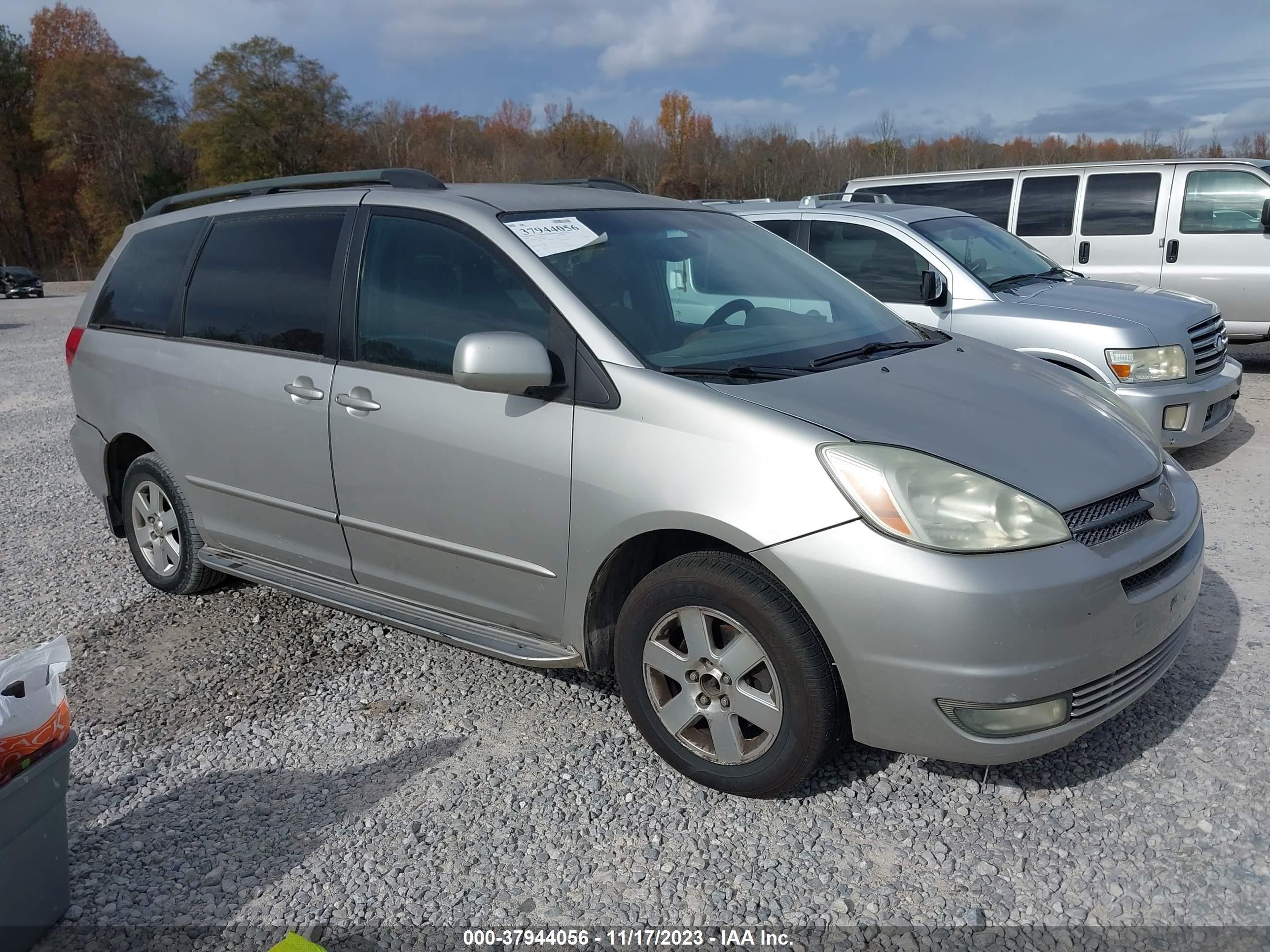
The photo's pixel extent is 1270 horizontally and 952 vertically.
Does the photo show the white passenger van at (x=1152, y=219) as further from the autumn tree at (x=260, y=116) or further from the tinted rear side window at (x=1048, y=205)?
the autumn tree at (x=260, y=116)

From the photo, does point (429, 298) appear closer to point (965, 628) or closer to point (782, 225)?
point (965, 628)

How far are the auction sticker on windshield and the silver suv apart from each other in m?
3.02

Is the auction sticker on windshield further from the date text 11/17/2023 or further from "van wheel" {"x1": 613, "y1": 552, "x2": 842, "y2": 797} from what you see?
the date text 11/17/2023

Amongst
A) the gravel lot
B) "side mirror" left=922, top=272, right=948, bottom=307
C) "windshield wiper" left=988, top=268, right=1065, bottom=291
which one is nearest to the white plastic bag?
the gravel lot

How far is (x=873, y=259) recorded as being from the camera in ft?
23.8

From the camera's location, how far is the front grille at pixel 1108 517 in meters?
2.74

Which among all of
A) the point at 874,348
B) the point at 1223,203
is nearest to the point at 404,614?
the point at 874,348

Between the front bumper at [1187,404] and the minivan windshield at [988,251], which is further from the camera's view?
the minivan windshield at [988,251]

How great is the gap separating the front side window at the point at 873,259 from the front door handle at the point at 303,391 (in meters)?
4.31

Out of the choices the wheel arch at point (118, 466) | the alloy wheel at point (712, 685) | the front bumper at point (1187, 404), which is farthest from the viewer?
the front bumper at point (1187, 404)

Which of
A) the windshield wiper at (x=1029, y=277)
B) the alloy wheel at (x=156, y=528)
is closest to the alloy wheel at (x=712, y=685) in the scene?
the alloy wheel at (x=156, y=528)

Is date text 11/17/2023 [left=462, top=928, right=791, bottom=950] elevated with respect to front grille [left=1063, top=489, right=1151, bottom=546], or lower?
lower

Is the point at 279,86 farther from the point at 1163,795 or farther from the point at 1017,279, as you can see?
the point at 1163,795

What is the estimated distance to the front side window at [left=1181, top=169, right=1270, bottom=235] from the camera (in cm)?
960
